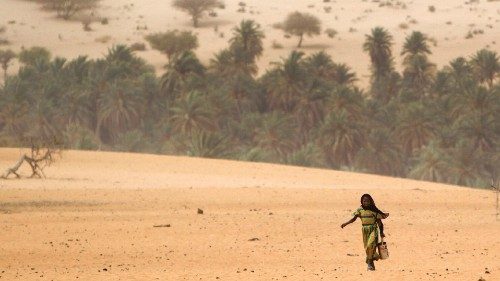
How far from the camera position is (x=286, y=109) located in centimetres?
8100

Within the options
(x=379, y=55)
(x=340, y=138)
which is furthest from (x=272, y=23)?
(x=340, y=138)

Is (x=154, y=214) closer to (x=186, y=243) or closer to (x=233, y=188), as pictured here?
(x=186, y=243)

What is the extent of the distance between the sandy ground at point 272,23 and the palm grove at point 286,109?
42.7 feet

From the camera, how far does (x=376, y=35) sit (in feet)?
300

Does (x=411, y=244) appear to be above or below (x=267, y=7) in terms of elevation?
below

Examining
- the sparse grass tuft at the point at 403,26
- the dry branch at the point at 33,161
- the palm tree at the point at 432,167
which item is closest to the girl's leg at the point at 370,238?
the dry branch at the point at 33,161

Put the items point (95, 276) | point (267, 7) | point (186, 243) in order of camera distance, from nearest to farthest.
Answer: point (95, 276) → point (186, 243) → point (267, 7)

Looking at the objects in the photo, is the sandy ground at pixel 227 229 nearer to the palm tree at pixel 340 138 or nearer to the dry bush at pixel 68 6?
the palm tree at pixel 340 138

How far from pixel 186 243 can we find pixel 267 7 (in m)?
109

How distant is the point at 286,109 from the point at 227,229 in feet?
199

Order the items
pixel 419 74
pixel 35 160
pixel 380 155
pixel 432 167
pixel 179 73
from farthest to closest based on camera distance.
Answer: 1. pixel 419 74
2. pixel 179 73
3. pixel 380 155
4. pixel 432 167
5. pixel 35 160

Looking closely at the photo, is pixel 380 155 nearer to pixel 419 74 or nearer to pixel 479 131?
pixel 479 131

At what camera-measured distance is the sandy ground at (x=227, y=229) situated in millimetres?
14719

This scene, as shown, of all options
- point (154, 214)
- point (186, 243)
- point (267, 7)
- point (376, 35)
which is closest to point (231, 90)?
point (376, 35)
